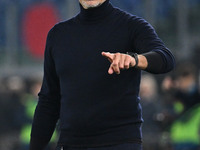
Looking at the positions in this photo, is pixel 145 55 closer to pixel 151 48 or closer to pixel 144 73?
pixel 151 48

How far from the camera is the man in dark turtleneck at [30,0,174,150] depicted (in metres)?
3.04

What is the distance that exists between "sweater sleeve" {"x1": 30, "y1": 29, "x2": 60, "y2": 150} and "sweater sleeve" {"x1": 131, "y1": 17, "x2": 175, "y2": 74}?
21.2 inches

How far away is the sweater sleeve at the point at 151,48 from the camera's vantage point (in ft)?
9.23

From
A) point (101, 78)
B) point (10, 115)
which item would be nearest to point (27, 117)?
point (10, 115)

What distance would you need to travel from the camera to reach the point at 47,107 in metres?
3.43

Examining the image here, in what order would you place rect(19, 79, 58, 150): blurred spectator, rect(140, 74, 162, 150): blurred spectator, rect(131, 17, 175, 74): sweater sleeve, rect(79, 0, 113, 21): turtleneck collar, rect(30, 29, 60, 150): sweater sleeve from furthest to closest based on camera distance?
rect(19, 79, 58, 150): blurred spectator, rect(140, 74, 162, 150): blurred spectator, rect(30, 29, 60, 150): sweater sleeve, rect(79, 0, 113, 21): turtleneck collar, rect(131, 17, 175, 74): sweater sleeve

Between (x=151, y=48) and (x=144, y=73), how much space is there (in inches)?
407

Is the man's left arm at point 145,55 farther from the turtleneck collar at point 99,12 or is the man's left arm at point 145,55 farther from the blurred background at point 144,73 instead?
the blurred background at point 144,73

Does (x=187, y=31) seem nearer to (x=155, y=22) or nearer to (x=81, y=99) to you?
(x=155, y=22)

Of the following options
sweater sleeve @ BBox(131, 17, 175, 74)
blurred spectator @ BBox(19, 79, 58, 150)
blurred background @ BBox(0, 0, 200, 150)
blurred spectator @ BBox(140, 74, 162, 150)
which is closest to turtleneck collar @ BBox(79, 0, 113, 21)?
sweater sleeve @ BBox(131, 17, 175, 74)

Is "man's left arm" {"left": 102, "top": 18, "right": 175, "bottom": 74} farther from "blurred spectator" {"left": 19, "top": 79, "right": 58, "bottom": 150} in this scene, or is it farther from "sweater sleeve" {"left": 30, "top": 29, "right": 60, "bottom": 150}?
"blurred spectator" {"left": 19, "top": 79, "right": 58, "bottom": 150}

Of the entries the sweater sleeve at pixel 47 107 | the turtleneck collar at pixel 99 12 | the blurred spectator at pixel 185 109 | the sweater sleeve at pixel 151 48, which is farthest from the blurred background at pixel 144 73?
the sweater sleeve at pixel 151 48

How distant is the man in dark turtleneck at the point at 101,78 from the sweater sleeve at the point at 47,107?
0.10 meters

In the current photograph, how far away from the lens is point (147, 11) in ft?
48.5
